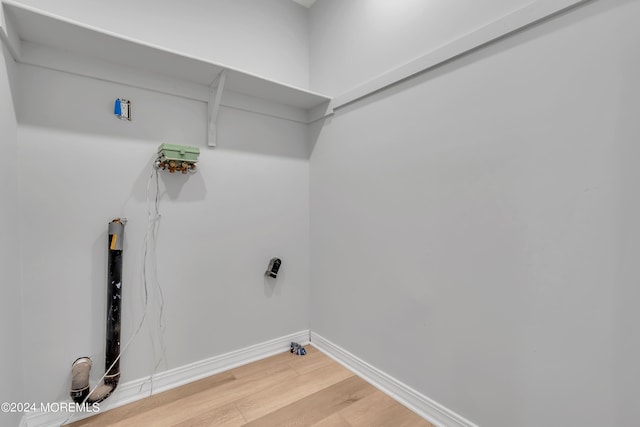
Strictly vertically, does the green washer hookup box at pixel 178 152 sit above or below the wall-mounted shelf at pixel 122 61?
below

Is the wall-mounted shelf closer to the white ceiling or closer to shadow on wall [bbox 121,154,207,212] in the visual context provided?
shadow on wall [bbox 121,154,207,212]

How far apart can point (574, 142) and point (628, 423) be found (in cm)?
97

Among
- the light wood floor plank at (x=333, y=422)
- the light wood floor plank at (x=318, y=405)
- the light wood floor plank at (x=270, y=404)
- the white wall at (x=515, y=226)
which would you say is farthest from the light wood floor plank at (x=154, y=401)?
the white wall at (x=515, y=226)

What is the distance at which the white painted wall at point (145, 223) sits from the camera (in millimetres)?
1379

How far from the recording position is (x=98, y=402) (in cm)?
146

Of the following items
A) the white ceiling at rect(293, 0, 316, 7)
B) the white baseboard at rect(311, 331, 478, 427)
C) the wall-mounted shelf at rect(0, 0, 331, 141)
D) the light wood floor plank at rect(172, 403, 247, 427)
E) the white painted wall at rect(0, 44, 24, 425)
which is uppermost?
the white ceiling at rect(293, 0, 316, 7)

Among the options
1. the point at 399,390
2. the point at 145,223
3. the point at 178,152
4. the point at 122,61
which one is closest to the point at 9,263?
the point at 145,223

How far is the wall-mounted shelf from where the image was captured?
1223 mm

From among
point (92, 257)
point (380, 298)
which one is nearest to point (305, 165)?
point (380, 298)

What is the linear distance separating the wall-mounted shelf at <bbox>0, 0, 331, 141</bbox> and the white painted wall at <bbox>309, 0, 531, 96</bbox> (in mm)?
296

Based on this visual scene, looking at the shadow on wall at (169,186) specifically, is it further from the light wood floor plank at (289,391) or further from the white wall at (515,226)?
the light wood floor plank at (289,391)

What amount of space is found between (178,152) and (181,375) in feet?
4.57

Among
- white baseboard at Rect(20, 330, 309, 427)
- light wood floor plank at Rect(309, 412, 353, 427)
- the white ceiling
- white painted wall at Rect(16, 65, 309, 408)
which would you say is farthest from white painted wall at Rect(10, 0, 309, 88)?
light wood floor plank at Rect(309, 412, 353, 427)

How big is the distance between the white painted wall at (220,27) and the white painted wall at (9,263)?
0.53 metres
